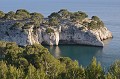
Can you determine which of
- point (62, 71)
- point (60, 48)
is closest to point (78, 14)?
point (60, 48)

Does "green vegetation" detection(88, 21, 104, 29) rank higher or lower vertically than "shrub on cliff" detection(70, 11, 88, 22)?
lower

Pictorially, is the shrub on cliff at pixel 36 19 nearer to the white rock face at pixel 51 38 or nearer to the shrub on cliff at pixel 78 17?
the white rock face at pixel 51 38

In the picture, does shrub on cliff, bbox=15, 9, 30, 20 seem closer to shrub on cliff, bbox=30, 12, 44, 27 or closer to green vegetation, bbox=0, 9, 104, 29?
green vegetation, bbox=0, 9, 104, 29

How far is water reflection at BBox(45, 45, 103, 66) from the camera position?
70.4 meters

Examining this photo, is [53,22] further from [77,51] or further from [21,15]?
[77,51]

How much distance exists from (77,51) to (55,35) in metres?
8.20

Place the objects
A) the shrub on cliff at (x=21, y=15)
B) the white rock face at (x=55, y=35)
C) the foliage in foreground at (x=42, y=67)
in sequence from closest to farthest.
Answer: the foliage in foreground at (x=42, y=67) → the white rock face at (x=55, y=35) → the shrub on cliff at (x=21, y=15)

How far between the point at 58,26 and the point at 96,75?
47577mm

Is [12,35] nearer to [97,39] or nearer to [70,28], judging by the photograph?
[70,28]

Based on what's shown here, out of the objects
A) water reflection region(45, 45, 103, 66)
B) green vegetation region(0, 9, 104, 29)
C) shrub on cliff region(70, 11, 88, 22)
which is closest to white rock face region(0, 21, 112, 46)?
green vegetation region(0, 9, 104, 29)

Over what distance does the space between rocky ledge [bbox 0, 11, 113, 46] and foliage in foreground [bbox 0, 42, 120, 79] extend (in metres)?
23.9

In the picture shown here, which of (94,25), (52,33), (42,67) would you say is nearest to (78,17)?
(94,25)

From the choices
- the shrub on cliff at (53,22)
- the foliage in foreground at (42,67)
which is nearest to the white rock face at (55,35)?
the shrub on cliff at (53,22)

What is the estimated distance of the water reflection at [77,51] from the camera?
231 feet
